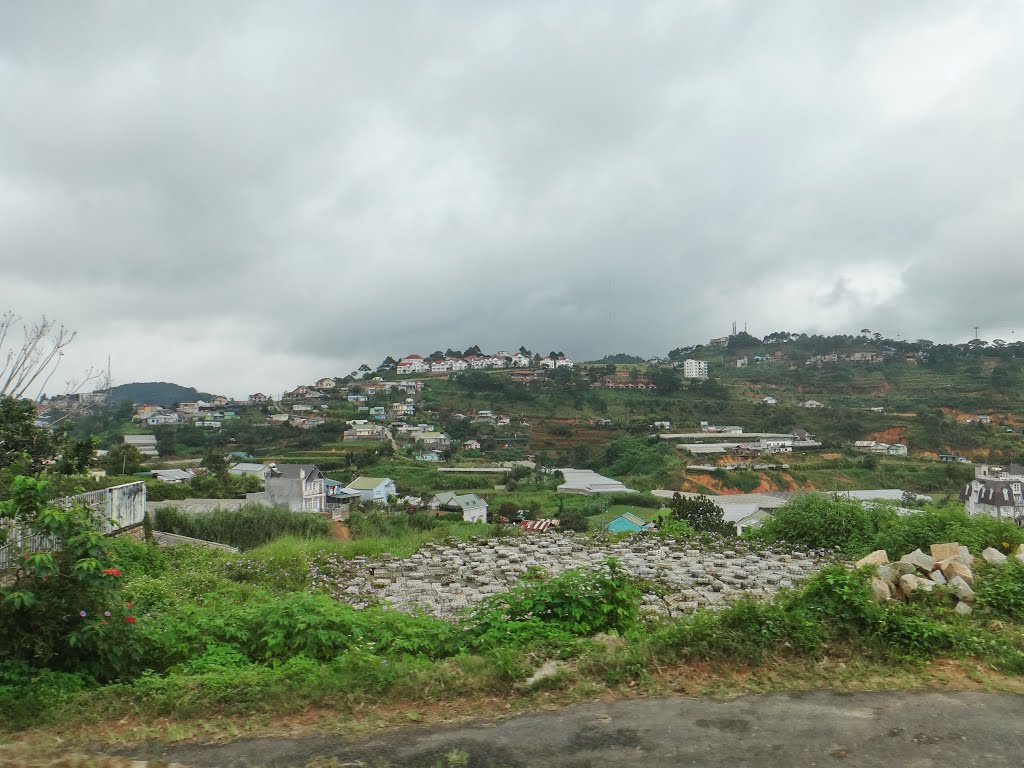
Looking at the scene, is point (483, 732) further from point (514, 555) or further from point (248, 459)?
point (248, 459)

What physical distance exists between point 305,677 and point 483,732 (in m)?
1.38

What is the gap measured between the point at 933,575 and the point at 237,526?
15873 mm

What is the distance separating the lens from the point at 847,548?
1048cm

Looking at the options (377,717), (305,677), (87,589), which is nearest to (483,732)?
(377,717)

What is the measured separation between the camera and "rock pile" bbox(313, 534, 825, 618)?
812cm

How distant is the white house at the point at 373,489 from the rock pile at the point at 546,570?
72.7ft

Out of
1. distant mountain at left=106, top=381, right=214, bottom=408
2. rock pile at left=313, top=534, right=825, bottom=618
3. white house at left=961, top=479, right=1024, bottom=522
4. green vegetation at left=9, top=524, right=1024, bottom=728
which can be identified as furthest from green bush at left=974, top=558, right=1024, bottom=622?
distant mountain at left=106, top=381, right=214, bottom=408

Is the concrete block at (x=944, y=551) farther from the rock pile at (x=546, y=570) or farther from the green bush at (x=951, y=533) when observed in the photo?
the rock pile at (x=546, y=570)

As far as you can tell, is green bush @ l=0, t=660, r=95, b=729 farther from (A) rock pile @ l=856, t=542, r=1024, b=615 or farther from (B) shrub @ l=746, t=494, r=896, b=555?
(B) shrub @ l=746, t=494, r=896, b=555

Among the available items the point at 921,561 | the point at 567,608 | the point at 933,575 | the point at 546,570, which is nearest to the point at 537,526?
the point at 546,570

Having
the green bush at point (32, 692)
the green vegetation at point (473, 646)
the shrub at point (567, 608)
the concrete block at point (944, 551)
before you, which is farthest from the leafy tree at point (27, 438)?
the concrete block at point (944, 551)

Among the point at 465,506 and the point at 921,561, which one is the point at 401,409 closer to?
the point at 465,506

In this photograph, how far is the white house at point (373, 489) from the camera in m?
34.3

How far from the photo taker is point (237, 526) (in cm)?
1677
